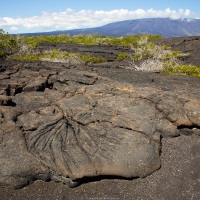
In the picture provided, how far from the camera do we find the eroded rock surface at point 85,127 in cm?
670

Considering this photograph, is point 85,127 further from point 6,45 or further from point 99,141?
point 6,45

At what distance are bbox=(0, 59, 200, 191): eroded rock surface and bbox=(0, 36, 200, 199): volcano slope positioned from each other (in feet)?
0.08

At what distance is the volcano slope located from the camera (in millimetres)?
6496

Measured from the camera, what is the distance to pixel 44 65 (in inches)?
533

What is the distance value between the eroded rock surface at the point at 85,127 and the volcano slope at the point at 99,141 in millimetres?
23

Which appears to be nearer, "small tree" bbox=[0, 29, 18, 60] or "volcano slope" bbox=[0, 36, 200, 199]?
"volcano slope" bbox=[0, 36, 200, 199]

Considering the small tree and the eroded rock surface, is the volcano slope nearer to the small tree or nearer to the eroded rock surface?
the eroded rock surface

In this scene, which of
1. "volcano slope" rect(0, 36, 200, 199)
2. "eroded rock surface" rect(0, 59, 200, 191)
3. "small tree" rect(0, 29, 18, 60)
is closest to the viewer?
"volcano slope" rect(0, 36, 200, 199)

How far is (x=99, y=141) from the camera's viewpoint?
24.0 ft

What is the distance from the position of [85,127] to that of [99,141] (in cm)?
65

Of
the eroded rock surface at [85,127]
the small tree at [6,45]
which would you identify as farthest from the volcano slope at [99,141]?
the small tree at [6,45]

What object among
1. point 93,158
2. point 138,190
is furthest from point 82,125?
point 138,190

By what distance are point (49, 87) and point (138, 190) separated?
18.7ft

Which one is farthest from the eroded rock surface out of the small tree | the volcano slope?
the small tree
